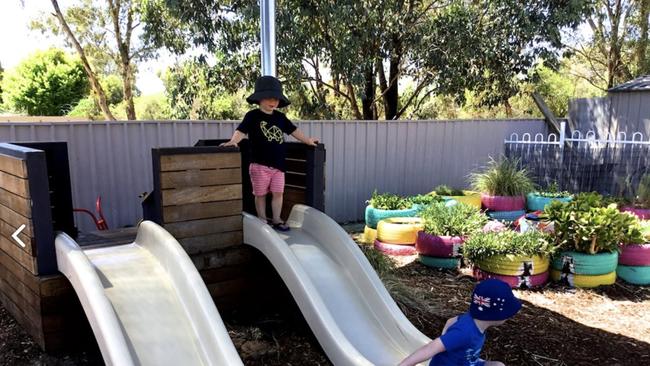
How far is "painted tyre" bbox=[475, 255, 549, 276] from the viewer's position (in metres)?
4.88

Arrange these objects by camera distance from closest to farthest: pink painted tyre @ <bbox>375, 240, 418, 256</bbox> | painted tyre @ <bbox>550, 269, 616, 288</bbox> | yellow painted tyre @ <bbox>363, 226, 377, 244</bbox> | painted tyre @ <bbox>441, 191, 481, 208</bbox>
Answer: painted tyre @ <bbox>550, 269, 616, 288</bbox>
pink painted tyre @ <bbox>375, 240, 418, 256</bbox>
yellow painted tyre @ <bbox>363, 226, 377, 244</bbox>
painted tyre @ <bbox>441, 191, 481, 208</bbox>

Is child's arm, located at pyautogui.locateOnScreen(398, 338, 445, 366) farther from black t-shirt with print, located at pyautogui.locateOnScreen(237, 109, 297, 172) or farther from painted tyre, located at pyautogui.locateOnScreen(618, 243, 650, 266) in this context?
painted tyre, located at pyautogui.locateOnScreen(618, 243, 650, 266)

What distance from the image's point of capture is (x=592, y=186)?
920cm

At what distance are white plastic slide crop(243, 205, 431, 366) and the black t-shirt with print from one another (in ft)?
1.75

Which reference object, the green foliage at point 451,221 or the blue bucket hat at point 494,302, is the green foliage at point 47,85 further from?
the blue bucket hat at point 494,302

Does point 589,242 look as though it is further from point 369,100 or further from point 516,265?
point 369,100

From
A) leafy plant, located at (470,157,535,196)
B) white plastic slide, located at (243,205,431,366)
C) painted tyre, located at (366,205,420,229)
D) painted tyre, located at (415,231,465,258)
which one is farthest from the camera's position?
leafy plant, located at (470,157,535,196)

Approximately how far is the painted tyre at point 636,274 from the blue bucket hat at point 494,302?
3.88m

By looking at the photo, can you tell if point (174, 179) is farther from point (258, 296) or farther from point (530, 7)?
point (530, 7)

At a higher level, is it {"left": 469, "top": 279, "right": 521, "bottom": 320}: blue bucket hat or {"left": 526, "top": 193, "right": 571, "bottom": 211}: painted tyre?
→ {"left": 469, "top": 279, "right": 521, "bottom": 320}: blue bucket hat

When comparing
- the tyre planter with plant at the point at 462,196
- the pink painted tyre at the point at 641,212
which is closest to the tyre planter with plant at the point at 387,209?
the tyre planter with plant at the point at 462,196

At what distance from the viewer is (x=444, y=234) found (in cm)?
567

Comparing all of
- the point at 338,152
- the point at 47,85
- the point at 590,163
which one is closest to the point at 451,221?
the point at 338,152

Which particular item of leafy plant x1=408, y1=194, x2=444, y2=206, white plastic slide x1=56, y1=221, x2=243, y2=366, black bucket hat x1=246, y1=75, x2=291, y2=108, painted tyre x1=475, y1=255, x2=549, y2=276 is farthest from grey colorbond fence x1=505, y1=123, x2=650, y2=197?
white plastic slide x1=56, y1=221, x2=243, y2=366
